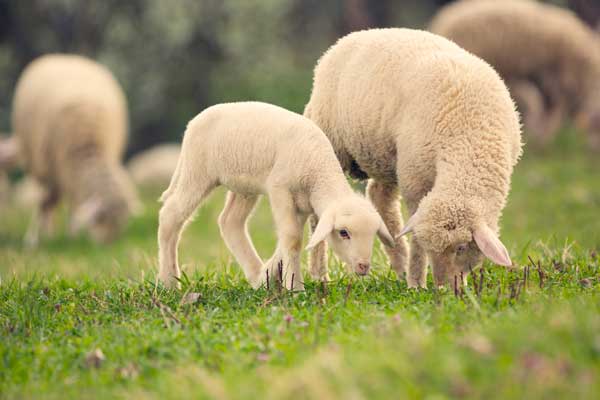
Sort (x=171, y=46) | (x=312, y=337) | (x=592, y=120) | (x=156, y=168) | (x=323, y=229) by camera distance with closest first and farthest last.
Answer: (x=312, y=337)
(x=323, y=229)
(x=592, y=120)
(x=156, y=168)
(x=171, y=46)

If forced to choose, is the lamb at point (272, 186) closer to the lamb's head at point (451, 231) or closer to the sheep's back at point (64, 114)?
the lamb's head at point (451, 231)

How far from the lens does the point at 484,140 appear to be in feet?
15.7


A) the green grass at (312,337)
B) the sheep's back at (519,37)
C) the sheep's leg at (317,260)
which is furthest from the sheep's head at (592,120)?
the sheep's leg at (317,260)

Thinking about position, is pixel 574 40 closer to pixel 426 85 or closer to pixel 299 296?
pixel 426 85

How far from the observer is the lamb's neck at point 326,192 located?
15.2 feet

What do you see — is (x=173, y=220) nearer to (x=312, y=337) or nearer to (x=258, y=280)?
(x=258, y=280)

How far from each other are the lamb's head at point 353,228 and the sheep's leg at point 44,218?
953cm

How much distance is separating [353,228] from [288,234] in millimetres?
494

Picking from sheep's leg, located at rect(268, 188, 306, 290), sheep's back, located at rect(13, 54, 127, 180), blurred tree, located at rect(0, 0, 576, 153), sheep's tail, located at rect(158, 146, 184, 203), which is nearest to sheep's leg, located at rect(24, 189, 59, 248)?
sheep's back, located at rect(13, 54, 127, 180)

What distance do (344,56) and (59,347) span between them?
2913 mm

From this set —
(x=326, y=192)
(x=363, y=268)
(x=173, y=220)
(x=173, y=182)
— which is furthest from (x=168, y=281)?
(x=363, y=268)

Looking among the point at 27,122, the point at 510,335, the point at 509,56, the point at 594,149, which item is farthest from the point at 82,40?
the point at 510,335

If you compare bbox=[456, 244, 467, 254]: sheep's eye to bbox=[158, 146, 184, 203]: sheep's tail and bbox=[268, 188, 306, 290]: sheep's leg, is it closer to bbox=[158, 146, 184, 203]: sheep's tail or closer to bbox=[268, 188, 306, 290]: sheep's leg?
bbox=[268, 188, 306, 290]: sheep's leg

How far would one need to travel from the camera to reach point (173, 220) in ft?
17.3
